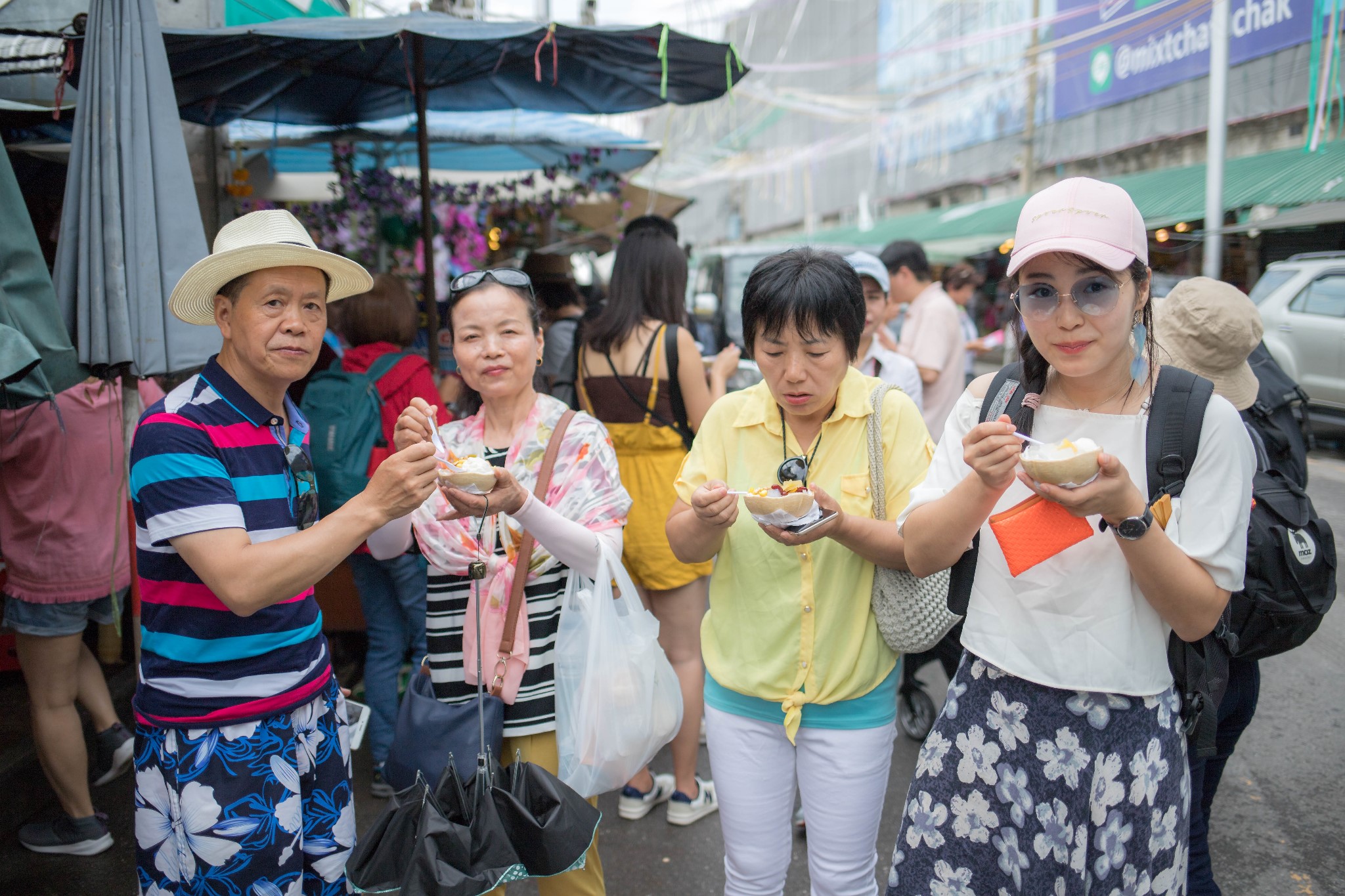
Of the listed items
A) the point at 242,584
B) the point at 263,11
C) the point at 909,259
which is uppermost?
the point at 263,11

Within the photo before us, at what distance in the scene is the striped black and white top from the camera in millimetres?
2369

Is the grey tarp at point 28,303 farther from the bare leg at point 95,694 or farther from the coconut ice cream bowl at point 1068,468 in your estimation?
the coconut ice cream bowl at point 1068,468

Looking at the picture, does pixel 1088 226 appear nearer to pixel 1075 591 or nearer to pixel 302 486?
pixel 1075 591

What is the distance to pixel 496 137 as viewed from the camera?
21.0 feet

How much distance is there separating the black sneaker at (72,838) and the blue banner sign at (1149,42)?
12.1m

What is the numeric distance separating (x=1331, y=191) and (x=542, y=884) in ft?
38.8

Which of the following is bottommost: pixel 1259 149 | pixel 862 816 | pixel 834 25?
pixel 862 816

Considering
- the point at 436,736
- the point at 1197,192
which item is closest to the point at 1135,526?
the point at 436,736

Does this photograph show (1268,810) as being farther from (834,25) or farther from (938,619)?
(834,25)

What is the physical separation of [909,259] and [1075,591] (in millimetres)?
3700

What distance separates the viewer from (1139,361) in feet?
5.69

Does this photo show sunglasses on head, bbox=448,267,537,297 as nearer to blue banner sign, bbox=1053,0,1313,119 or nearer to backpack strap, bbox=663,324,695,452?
backpack strap, bbox=663,324,695,452

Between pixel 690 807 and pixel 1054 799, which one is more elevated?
pixel 1054 799

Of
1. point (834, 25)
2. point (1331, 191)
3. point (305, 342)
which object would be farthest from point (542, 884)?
point (834, 25)
